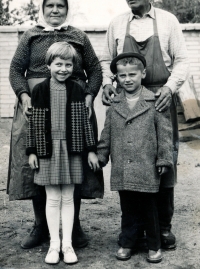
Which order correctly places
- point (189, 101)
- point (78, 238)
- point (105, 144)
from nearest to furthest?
point (105, 144), point (78, 238), point (189, 101)

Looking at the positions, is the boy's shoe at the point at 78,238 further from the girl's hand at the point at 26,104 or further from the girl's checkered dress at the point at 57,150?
the girl's hand at the point at 26,104

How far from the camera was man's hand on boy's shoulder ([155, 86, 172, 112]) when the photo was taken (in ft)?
10.9

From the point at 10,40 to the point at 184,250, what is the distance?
693 cm

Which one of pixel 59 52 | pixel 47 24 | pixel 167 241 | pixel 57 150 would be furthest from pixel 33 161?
pixel 167 241

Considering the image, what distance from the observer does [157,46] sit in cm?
345

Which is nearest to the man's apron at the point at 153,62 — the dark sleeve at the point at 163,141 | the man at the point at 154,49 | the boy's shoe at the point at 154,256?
the man at the point at 154,49

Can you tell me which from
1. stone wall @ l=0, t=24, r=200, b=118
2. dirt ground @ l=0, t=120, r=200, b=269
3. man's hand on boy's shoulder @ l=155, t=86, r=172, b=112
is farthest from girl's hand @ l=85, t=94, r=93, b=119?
stone wall @ l=0, t=24, r=200, b=118

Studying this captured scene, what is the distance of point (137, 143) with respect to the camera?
3283 millimetres

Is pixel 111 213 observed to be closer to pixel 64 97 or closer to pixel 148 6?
pixel 64 97

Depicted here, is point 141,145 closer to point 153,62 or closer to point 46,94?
point 153,62

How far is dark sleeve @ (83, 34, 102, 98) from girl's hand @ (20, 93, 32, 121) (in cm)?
47

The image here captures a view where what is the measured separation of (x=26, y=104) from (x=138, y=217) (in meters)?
1.23

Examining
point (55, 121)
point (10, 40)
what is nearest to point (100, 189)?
point (55, 121)

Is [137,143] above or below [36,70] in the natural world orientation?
below
